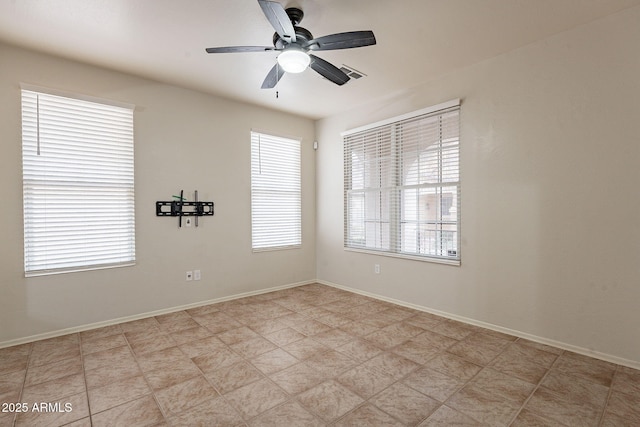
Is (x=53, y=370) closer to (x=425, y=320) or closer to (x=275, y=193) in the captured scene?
(x=275, y=193)

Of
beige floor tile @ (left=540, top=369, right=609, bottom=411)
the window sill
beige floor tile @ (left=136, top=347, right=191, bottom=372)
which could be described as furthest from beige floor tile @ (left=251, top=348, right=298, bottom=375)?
the window sill

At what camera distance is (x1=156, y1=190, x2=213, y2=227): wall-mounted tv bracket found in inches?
148

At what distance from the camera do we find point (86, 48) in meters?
2.94

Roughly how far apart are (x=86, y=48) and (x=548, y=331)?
5.08 m

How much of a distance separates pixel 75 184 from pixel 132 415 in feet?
8.01

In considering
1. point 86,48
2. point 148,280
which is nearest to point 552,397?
point 148,280

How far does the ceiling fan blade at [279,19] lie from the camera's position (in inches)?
72.9

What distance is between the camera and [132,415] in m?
1.91

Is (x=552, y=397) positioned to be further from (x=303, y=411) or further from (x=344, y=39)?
(x=344, y=39)

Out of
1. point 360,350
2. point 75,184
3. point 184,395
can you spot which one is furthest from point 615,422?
point 75,184

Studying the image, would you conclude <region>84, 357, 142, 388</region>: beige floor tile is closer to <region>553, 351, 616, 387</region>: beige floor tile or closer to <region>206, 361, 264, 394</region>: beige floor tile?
<region>206, 361, 264, 394</region>: beige floor tile

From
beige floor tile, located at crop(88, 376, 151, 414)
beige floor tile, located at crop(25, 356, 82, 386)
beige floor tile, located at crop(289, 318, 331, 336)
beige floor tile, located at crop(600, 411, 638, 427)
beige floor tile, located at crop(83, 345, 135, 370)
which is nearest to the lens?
beige floor tile, located at crop(600, 411, 638, 427)

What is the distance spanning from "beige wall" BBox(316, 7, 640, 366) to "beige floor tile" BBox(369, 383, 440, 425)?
1590mm

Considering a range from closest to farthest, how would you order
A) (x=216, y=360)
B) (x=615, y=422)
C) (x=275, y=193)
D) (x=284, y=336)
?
(x=615, y=422) < (x=216, y=360) < (x=284, y=336) < (x=275, y=193)
